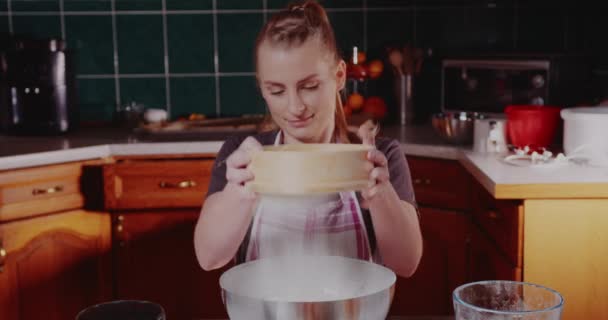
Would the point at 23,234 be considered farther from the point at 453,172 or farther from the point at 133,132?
the point at 453,172

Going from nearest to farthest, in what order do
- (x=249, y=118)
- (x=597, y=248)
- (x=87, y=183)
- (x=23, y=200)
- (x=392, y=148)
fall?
(x=392, y=148), (x=597, y=248), (x=23, y=200), (x=87, y=183), (x=249, y=118)

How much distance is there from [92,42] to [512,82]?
156cm

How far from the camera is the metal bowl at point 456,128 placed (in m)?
2.33

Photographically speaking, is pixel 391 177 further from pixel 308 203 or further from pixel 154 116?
pixel 154 116

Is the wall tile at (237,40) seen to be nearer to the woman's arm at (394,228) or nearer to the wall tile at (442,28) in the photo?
the wall tile at (442,28)

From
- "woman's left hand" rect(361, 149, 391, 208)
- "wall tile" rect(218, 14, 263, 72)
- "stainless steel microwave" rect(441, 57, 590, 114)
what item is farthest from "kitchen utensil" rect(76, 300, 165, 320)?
"wall tile" rect(218, 14, 263, 72)

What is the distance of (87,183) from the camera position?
2.38 m

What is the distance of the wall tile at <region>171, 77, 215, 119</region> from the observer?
3.02 metres

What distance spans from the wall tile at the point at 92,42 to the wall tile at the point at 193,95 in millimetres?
262

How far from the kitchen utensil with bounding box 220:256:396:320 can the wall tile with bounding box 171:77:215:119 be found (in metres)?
2.24

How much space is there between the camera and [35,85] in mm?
2555

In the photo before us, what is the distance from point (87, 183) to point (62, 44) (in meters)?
0.52

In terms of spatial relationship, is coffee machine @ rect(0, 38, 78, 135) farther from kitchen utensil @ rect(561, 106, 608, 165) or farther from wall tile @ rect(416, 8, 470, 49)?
kitchen utensil @ rect(561, 106, 608, 165)

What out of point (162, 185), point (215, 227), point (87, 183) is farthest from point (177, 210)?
point (215, 227)
